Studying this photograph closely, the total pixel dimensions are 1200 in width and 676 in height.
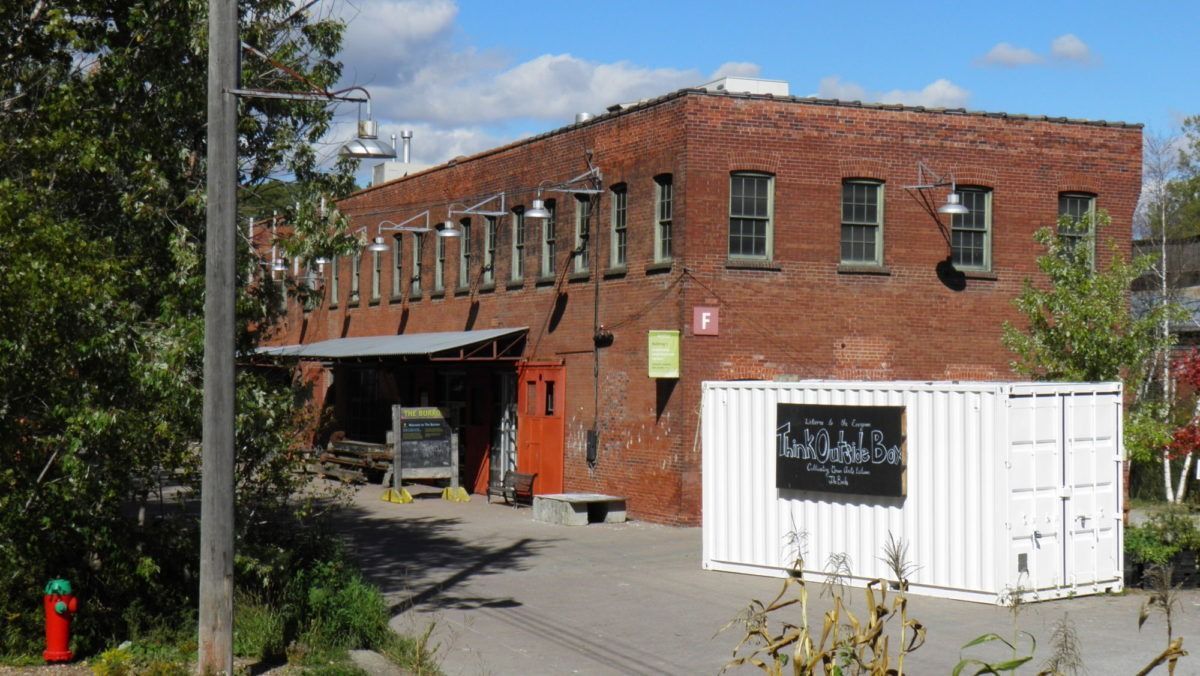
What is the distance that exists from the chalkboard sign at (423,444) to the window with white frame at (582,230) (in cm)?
481

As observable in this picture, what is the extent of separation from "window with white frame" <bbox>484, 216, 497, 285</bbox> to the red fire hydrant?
63.4 ft

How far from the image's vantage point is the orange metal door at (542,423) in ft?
88.7

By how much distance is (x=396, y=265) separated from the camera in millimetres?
36750

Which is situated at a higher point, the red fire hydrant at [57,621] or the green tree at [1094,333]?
the green tree at [1094,333]

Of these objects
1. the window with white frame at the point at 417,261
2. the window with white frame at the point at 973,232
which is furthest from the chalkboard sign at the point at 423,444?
the window with white frame at the point at 973,232

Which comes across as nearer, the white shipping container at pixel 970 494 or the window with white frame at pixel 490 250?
the white shipping container at pixel 970 494

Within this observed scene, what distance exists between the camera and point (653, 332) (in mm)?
23422

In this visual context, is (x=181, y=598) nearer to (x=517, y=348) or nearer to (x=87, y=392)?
(x=87, y=392)

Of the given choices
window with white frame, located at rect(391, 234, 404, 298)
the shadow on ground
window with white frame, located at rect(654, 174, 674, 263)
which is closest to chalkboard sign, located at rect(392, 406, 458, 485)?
the shadow on ground

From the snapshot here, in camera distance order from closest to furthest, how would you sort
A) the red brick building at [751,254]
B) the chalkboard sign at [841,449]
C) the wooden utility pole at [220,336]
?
the wooden utility pole at [220,336] → the chalkboard sign at [841,449] → the red brick building at [751,254]

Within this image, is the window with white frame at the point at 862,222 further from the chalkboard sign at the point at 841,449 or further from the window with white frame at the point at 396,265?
the window with white frame at the point at 396,265

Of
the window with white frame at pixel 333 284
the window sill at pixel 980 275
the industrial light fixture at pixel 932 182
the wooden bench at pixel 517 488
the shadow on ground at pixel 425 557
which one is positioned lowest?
the shadow on ground at pixel 425 557

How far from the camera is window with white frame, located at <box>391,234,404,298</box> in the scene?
36.5 m

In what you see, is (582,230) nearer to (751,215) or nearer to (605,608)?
(751,215)
